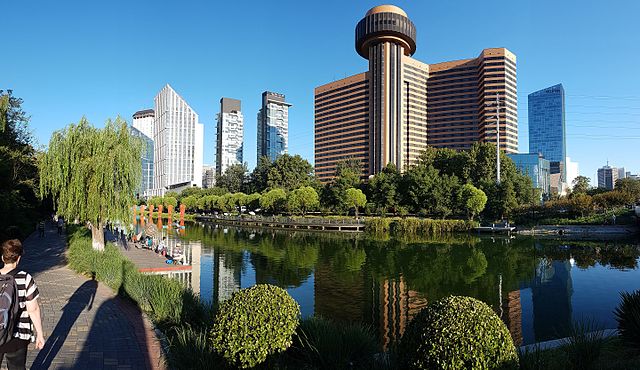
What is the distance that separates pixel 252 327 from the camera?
17.4 feet

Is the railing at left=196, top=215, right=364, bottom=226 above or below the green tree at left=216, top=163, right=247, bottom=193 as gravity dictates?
below

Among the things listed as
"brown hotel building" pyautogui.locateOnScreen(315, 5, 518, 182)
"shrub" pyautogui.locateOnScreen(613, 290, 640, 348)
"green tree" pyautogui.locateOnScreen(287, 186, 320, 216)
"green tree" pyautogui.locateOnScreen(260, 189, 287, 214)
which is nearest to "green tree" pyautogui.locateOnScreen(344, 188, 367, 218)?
"green tree" pyautogui.locateOnScreen(287, 186, 320, 216)

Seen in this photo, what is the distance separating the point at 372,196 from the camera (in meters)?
66.8

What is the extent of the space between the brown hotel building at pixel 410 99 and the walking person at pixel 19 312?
116 m

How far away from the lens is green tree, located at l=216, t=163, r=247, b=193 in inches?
A: 4277

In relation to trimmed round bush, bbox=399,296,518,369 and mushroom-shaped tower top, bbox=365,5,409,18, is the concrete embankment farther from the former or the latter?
mushroom-shaped tower top, bbox=365,5,409,18

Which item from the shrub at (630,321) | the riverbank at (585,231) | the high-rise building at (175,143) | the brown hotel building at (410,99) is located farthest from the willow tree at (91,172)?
the high-rise building at (175,143)

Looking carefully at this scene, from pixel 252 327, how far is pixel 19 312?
8.96ft

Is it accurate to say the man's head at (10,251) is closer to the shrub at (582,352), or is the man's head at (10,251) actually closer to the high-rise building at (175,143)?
the shrub at (582,352)

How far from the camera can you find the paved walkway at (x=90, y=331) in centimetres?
654

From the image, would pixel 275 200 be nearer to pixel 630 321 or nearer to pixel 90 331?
pixel 90 331

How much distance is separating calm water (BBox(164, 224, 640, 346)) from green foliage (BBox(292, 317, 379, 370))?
5.38 meters

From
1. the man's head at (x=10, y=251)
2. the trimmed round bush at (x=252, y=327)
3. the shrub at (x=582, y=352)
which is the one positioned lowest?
the shrub at (x=582, y=352)

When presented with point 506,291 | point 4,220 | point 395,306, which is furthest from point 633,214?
point 4,220
